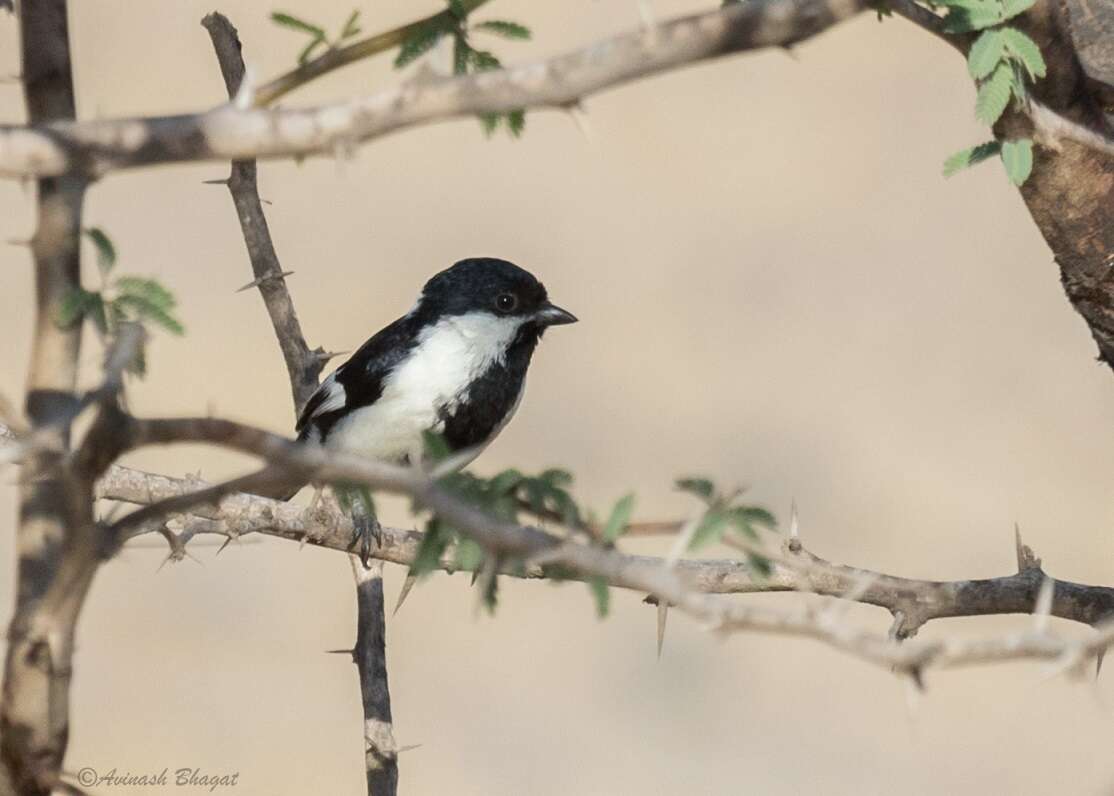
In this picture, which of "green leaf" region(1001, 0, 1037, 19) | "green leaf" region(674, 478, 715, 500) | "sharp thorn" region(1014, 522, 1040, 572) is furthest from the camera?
"sharp thorn" region(1014, 522, 1040, 572)

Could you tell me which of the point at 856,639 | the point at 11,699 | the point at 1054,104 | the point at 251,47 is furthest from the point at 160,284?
the point at 251,47

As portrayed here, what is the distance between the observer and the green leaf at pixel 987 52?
309cm

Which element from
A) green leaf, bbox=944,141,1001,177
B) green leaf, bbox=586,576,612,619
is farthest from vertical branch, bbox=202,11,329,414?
green leaf, bbox=586,576,612,619

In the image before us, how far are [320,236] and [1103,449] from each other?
17.3 feet

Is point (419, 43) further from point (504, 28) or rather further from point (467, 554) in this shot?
point (467, 554)

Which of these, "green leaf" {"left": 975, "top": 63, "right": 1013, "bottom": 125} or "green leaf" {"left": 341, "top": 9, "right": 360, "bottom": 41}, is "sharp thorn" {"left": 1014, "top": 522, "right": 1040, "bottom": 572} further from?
"green leaf" {"left": 341, "top": 9, "right": 360, "bottom": 41}

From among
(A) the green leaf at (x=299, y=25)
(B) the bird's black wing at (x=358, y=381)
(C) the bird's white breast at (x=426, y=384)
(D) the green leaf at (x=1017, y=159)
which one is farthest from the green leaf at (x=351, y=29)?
(B) the bird's black wing at (x=358, y=381)

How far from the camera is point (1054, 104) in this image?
3469mm

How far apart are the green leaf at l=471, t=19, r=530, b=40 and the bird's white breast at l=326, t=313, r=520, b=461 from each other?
287 centimetres

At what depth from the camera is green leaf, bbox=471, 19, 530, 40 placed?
291 cm

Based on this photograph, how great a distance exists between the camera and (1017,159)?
3268mm

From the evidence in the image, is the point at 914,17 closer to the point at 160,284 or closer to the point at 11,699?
the point at 160,284

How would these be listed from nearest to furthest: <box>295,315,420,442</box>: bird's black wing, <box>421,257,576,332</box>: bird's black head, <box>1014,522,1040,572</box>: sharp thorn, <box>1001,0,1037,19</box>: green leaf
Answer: <box>1001,0,1037,19</box>: green leaf, <box>1014,522,1040,572</box>: sharp thorn, <box>295,315,420,442</box>: bird's black wing, <box>421,257,576,332</box>: bird's black head

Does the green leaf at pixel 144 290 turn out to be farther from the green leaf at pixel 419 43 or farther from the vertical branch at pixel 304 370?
the vertical branch at pixel 304 370
